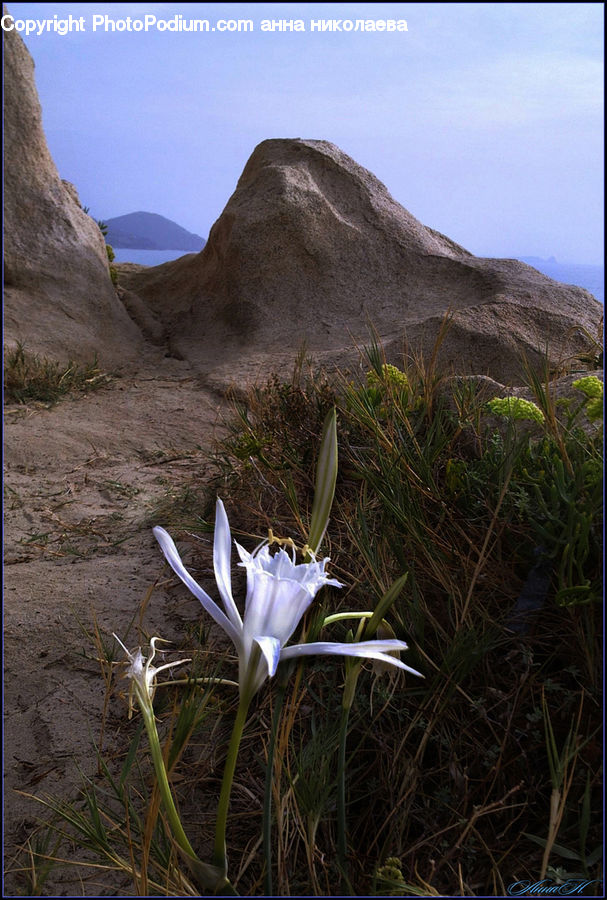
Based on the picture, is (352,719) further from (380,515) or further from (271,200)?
(271,200)

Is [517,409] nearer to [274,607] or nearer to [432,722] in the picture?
[432,722]

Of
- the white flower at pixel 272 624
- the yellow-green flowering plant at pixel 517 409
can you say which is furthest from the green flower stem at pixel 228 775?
the yellow-green flowering plant at pixel 517 409

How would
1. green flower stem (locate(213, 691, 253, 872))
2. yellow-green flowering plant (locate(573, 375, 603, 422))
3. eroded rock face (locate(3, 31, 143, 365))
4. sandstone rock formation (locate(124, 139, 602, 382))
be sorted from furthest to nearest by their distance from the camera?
eroded rock face (locate(3, 31, 143, 365)) < sandstone rock formation (locate(124, 139, 602, 382)) < yellow-green flowering plant (locate(573, 375, 603, 422)) < green flower stem (locate(213, 691, 253, 872))

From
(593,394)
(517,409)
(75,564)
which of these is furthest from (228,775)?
(75,564)

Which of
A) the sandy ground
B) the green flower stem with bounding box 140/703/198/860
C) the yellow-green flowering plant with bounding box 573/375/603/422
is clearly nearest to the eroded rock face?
the sandy ground

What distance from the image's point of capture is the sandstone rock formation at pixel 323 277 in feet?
15.5

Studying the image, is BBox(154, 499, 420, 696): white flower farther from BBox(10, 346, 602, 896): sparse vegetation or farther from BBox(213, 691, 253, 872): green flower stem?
BBox(10, 346, 602, 896): sparse vegetation

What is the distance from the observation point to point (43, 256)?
17.3 ft

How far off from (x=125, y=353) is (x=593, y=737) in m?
4.52

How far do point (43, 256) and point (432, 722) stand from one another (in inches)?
189

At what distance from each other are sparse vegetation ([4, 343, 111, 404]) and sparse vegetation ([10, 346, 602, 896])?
Result: 9.40ft

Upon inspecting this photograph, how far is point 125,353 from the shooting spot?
5.29m

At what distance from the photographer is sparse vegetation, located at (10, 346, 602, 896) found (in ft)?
3.95

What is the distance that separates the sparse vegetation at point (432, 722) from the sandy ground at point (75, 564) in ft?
0.52
